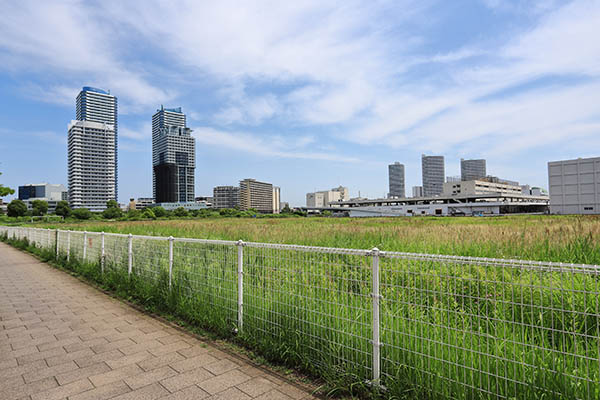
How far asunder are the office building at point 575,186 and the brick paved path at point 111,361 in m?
72.8

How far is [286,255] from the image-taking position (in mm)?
4082

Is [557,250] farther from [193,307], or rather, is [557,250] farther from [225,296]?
[193,307]

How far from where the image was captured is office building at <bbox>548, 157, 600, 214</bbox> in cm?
5725

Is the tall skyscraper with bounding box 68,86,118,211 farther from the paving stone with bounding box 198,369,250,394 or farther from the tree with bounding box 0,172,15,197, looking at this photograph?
the paving stone with bounding box 198,369,250,394

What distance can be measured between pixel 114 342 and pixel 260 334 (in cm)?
207

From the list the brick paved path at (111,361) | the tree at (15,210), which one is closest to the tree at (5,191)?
the brick paved path at (111,361)

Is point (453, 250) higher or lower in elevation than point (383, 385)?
higher

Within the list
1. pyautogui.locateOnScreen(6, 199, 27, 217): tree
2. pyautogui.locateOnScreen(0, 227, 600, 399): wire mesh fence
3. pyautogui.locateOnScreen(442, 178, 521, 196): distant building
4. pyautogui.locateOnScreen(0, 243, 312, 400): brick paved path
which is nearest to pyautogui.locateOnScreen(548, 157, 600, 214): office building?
pyautogui.locateOnScreen(442, 178, 521, 196): distant building

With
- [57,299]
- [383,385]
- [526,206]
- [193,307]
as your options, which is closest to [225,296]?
[193,307]

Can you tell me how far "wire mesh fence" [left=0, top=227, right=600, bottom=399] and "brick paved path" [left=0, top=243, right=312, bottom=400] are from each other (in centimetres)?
51

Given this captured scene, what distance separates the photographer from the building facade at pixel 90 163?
161m

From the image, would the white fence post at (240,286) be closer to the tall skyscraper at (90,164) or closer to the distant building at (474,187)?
the distant building at (474,187)

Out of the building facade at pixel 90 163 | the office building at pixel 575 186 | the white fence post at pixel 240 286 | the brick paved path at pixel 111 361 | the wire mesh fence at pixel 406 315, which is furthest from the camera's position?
the building facade at pixel 90 163

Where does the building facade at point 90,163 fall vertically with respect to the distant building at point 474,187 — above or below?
above
